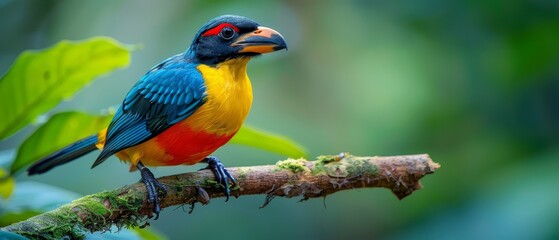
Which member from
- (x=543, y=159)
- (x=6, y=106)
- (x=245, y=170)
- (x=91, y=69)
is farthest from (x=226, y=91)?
(x=543, y=159)

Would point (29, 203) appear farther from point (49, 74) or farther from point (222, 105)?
point (222, 105)

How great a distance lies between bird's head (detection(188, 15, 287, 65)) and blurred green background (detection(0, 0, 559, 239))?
3593 millimetres

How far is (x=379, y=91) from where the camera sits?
24.4ft

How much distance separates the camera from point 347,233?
7.45 m

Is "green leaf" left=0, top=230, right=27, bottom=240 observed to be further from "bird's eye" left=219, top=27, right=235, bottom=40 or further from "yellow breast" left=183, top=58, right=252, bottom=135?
"bird's eye" left=219, top=27, right=235, bottom=40

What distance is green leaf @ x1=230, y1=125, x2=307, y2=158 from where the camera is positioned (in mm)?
3225

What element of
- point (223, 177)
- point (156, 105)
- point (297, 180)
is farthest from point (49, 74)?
point (297, 180)

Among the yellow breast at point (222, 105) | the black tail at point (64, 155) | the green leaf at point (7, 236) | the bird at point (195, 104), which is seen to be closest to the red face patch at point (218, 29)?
the bird at point (195, 104)

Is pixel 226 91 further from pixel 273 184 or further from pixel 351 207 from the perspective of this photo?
pixel 351 207

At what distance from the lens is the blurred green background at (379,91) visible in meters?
7.09

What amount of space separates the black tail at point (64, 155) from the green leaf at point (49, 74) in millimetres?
385

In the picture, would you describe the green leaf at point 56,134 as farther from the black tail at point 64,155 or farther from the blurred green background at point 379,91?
the blurred green background at point 379,91

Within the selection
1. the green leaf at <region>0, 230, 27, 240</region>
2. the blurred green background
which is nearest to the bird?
the green leaf at <region>0, 230, 27, 240</region>

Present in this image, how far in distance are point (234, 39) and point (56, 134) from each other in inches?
34.1
